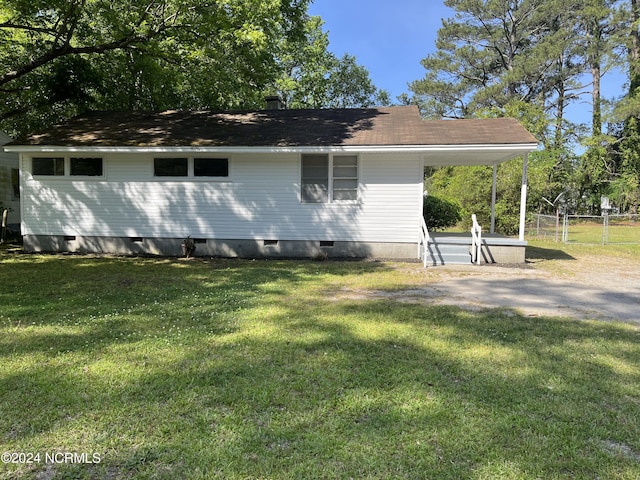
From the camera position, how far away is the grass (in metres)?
2.48

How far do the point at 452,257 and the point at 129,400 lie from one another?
8718 mm

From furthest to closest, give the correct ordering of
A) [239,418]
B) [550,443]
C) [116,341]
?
1. [116,341]
2. [239,418]
3. [550,443]

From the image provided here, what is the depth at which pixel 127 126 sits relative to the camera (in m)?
12.4

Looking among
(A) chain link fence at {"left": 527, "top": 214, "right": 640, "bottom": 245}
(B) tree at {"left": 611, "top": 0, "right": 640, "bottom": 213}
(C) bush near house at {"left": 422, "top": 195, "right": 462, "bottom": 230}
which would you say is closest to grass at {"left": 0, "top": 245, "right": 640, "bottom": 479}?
(A) chain link fence at {"left": 527, "top": 214, "right": 640, "bottom": 245}

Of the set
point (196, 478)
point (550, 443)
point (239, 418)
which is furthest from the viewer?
point (239, 418)

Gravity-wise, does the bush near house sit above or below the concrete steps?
above

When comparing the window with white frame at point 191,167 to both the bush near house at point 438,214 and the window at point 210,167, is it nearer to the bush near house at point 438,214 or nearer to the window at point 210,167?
the window at point 210,167

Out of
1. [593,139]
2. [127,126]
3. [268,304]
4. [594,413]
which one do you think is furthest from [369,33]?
[594,413]

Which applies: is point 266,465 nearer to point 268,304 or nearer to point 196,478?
point 196,478

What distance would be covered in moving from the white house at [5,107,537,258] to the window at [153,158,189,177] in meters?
0.03

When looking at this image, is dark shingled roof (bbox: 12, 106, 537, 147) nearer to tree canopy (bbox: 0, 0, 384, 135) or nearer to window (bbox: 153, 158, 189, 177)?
window (bbox: 153, 158, 189, 177)

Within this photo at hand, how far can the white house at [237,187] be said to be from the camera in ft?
35.1

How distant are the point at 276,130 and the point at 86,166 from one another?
5321 millimetres

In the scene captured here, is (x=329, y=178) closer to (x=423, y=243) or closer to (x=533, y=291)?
(x=423, y=243)
